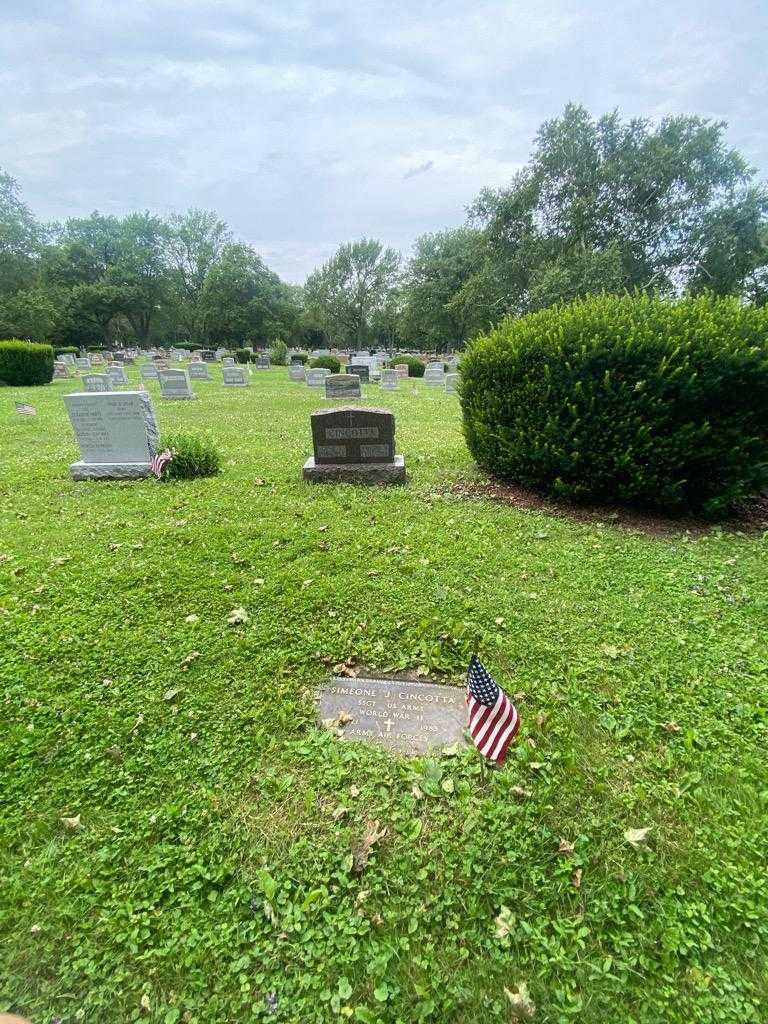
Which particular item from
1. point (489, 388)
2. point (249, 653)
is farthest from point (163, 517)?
point (489, 388)

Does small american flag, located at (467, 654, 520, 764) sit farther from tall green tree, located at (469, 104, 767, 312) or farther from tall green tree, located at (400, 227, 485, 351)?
tall green tree, located at (400, 227, 485, 351)

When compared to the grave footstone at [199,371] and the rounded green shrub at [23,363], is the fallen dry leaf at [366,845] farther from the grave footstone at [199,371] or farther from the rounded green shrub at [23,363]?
the grave footstone at [199,371]

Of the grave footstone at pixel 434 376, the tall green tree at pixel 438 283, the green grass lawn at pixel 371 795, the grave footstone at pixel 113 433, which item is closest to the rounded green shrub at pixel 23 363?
the grave footstone at pixel 113 433

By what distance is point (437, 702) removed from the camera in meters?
2.88

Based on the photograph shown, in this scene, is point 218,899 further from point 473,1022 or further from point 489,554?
point 489,554

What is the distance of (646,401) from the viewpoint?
16.7ft

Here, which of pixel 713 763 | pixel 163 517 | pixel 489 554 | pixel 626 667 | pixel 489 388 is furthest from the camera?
pixel 489 388

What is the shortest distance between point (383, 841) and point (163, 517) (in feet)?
14.3

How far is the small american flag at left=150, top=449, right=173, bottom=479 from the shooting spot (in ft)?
22.2

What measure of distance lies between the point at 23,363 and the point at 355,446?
69.2ft

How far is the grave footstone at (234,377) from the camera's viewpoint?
72.6ft

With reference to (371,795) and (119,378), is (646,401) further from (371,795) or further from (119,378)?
(119,378)

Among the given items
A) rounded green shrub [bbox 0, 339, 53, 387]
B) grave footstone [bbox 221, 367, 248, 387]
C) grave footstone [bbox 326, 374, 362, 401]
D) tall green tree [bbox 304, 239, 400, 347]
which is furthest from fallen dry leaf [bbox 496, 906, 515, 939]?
tall green tree [bbox 304, 239, 400, 347]

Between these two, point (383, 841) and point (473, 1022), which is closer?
point (473, 1022)
